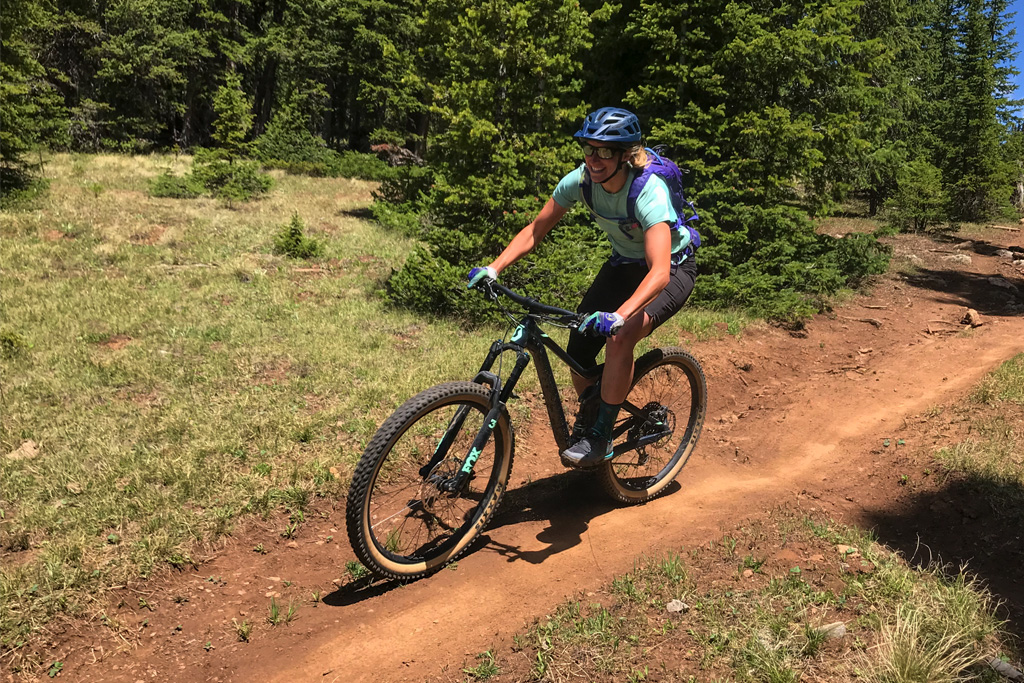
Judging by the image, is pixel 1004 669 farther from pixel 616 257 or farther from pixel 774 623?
pixel 616 257

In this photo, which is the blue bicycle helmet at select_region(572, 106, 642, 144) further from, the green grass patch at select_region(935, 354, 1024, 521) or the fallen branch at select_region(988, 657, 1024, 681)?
the green grass patch at select_region(935, 354, 1024, 521)

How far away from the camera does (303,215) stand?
17.4m

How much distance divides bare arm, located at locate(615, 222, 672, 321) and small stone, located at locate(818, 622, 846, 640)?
6.11ft

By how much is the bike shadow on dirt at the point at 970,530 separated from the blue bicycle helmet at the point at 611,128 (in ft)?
9.80

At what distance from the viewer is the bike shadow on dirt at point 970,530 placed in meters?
3.82

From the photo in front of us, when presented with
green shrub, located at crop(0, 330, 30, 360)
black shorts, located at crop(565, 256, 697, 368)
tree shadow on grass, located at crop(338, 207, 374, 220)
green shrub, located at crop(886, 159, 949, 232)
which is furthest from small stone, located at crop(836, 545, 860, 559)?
green shrub, located at crop(886, 159, 949, 232)

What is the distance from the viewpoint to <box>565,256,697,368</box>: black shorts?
4.44 m

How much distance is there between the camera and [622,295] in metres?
4.57

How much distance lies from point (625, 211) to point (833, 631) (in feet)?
8.32

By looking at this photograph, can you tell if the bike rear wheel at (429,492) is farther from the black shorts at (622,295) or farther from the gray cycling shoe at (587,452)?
the black shorts at (622,295)

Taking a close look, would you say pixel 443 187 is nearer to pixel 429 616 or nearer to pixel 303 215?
pixel 429 616

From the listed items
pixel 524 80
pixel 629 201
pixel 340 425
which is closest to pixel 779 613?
pixel 629 201

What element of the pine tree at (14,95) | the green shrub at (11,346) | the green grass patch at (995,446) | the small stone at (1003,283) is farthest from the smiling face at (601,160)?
the pine tree at (14,95)

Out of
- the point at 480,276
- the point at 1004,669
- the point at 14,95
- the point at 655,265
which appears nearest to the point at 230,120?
the point at 14,95
